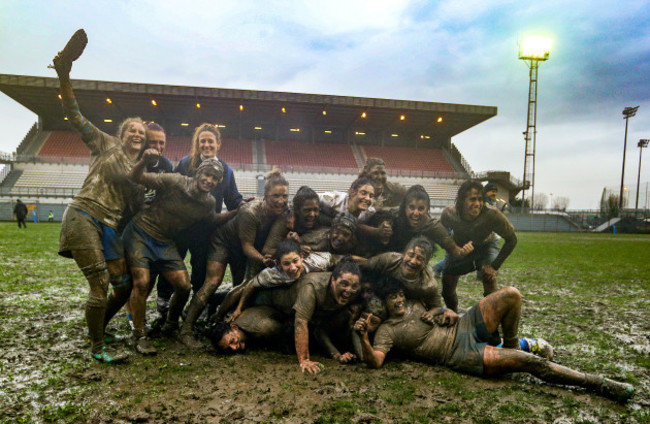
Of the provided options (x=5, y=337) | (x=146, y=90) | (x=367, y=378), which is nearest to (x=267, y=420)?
(x=367, y=378)

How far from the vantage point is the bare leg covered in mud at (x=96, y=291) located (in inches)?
148

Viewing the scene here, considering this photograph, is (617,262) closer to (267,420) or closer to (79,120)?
(267,420)

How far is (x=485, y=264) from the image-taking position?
548cm

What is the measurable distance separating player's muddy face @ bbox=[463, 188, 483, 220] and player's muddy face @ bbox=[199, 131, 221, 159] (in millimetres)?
3239

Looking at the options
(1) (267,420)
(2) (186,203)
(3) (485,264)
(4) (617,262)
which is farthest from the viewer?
(4) (617,262)

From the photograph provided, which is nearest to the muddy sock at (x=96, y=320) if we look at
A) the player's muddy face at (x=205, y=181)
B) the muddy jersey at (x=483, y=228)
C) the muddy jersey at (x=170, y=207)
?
the muddy jersey at (x=170, y=207)

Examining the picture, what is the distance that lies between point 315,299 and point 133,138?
2.50 m

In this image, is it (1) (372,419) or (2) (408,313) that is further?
(2) (408,313)

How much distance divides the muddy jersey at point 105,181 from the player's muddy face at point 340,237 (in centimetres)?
216

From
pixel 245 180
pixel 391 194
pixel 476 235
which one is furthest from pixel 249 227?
pixel 245 180

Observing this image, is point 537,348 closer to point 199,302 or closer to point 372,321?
point 372,321

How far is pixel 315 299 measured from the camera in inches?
155

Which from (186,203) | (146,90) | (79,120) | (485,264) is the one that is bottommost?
(485,264)

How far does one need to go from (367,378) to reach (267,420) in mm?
1063
